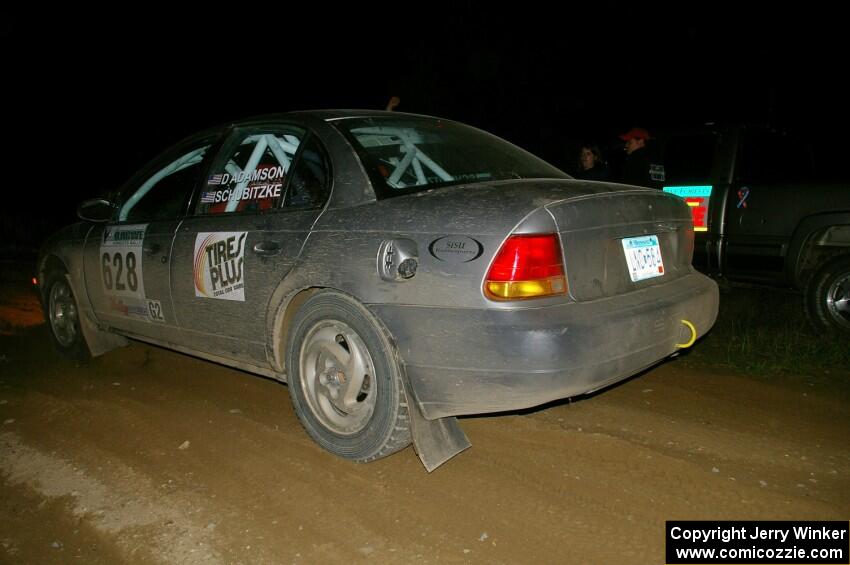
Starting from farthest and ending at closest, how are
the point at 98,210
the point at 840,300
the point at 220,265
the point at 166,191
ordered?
the point at 840,300 → the point at 98,210 → the point at 166,191 → the point at 220,265

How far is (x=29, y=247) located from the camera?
1305 centimetres

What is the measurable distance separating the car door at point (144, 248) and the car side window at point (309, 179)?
87cm

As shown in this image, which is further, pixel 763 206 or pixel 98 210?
pixel 763 206

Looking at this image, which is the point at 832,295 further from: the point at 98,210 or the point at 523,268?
the point at 98,210

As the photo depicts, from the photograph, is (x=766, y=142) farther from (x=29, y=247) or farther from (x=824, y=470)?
(x=29, y=247)

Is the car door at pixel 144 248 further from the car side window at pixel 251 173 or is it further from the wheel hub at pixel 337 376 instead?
the wheel hub at pixel 337 376

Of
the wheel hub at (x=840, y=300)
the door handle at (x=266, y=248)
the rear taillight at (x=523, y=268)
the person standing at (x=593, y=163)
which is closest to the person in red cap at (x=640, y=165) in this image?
the person standing at (x=593, y=163)

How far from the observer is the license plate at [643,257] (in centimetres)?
313

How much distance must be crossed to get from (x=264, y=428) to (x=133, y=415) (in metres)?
0.90

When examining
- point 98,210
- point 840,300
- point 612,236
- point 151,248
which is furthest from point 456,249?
point 840,300

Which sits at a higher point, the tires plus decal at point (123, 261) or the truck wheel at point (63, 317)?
the tires plus decal at point (123, 261)

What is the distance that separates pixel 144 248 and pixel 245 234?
3.31ft

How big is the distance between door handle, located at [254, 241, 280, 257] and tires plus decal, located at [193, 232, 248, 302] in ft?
0.41

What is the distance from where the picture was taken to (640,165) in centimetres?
659
